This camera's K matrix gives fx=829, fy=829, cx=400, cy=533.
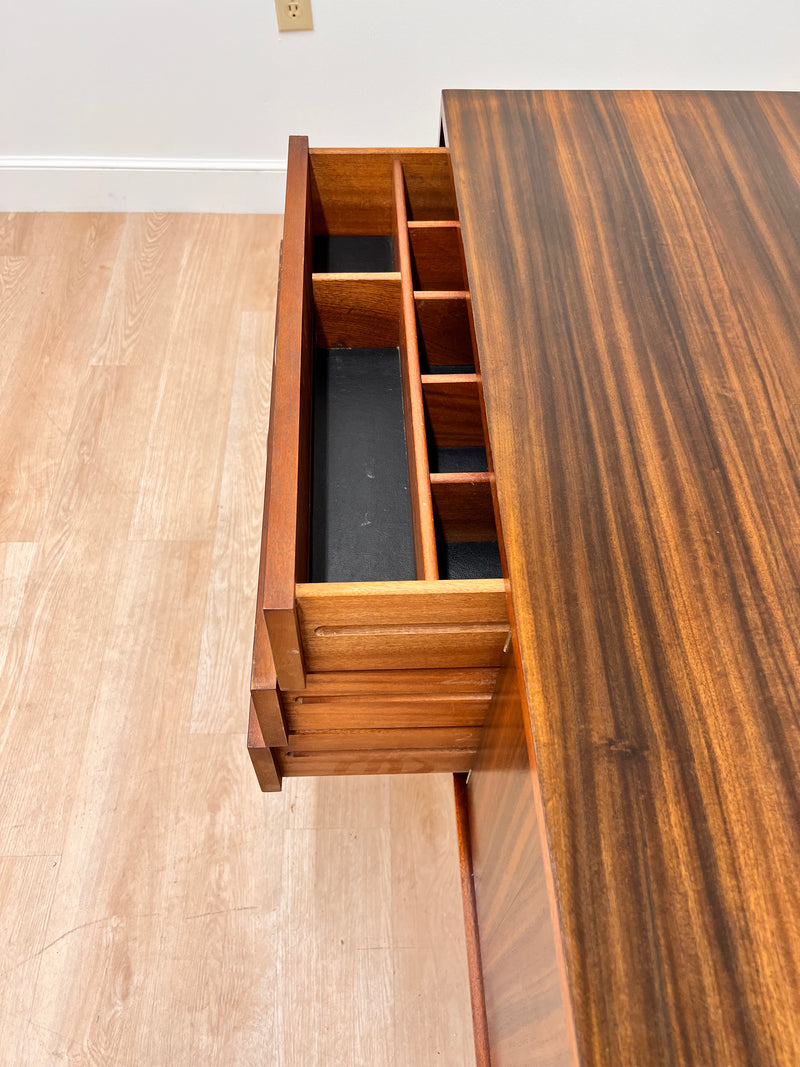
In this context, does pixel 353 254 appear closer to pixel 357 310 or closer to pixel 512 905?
pixel 357 310

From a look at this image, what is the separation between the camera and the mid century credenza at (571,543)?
0.46 meters

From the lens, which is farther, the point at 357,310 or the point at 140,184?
the point at 140,184

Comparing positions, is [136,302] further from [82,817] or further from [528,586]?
[528,586]

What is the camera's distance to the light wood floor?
3.14 ft

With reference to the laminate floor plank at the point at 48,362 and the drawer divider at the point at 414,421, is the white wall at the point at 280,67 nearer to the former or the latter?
the laminate floor plank at the point at 48,362

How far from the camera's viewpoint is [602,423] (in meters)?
→ 0.68

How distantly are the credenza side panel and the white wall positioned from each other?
1.43 metres

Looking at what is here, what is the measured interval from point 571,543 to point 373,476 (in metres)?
0.39

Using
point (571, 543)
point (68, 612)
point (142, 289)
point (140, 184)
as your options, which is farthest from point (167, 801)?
point (140, 184)

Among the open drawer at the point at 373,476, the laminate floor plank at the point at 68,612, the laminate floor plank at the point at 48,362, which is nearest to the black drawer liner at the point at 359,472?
the open drawer at the point at 373,476

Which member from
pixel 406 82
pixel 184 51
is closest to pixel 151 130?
pixel 184 51

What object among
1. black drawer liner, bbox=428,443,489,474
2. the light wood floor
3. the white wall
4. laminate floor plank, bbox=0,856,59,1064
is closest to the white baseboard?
the white wall

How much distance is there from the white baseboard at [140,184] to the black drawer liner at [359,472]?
98 cm

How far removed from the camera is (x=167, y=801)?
3.63 feet
